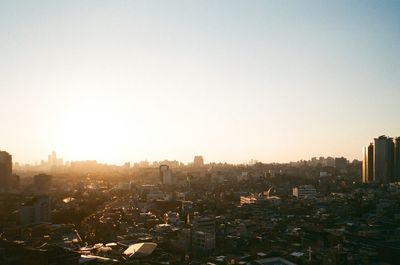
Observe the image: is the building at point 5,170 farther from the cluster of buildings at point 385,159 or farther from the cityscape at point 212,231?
the cluster of buildings at point 385,159

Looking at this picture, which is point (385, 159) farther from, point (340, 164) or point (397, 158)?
point (340, 164)

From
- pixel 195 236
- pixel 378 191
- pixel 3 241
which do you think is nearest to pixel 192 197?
pixel 378 191

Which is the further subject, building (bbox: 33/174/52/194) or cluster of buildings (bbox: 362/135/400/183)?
building (bbox: 33/174/52/194)

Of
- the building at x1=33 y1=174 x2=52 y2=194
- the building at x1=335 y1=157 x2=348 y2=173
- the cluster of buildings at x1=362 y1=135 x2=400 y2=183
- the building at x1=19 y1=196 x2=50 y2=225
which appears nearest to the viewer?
the building at x1=19 y1=196 x2=50 y2=225

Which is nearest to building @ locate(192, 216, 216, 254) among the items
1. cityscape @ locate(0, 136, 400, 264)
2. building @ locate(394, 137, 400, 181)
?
cityscape @ locate(0, 136, 400, 264)

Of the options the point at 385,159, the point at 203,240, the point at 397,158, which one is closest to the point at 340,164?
the point at 385,159

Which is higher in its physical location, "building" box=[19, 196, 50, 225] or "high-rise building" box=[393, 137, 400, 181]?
"high-rise building" box=[393, 137, 400, 181]

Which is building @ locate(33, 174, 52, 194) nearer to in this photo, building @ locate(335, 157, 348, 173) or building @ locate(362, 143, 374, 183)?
building @ locate(362, 143, 374, 183)
